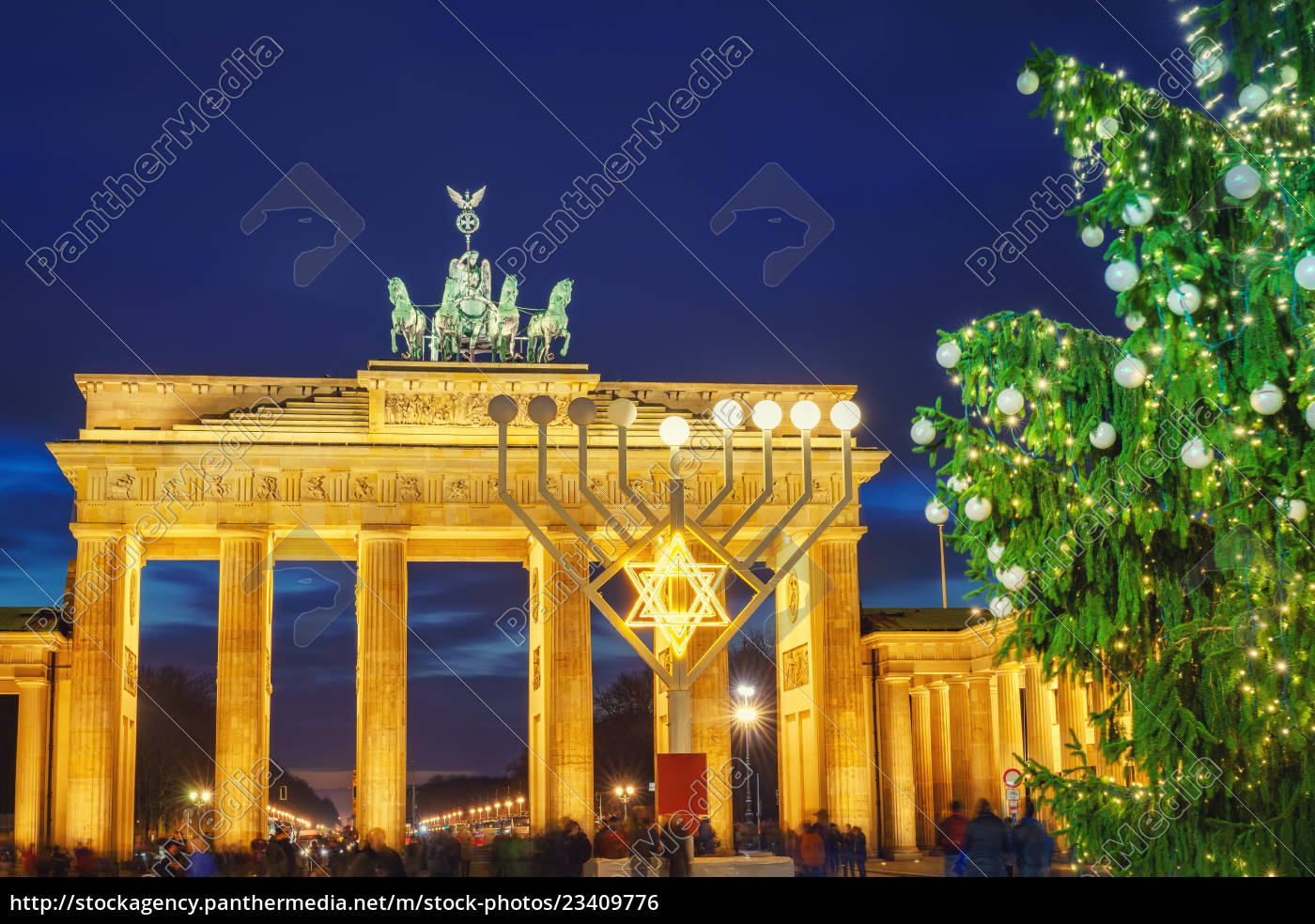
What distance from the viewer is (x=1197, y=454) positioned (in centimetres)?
1190

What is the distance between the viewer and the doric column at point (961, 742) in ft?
161

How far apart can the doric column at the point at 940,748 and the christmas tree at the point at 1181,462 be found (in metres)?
39.0

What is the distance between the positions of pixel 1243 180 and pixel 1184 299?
102 cm

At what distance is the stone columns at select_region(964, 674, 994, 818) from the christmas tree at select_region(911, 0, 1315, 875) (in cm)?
3516

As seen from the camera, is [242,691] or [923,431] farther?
[242,691]

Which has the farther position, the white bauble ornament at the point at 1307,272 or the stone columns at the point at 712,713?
the stone columns at the point at 712,713

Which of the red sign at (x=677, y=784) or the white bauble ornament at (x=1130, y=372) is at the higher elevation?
the white bauble ornament at (x=1130, y=372)

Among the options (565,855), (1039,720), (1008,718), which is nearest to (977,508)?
(565,855)

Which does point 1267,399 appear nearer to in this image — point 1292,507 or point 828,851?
point 1292,507

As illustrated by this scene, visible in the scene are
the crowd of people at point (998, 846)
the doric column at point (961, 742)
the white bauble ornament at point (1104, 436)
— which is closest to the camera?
the white bauble ornament at point (1104, 436)

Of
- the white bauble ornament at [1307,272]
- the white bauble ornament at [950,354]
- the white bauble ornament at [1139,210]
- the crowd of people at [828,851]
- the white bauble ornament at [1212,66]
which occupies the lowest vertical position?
the crowd of people at [828,851]

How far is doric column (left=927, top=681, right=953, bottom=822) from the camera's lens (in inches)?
2029

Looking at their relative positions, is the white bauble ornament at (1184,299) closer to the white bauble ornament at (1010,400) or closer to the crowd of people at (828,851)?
the white bauble ornament at (1010,400)

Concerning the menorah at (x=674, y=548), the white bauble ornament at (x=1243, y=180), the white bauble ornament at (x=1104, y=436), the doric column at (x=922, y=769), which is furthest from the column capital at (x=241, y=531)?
the white bauble ornament at (x=1243, y=180)
